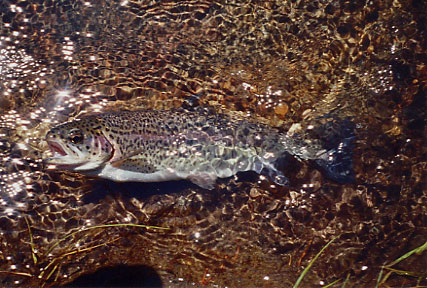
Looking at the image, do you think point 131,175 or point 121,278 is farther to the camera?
point 131,175

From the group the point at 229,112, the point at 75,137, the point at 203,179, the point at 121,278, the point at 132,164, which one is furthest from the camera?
the point at 229,112

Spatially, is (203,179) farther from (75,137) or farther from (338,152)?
(338,152)

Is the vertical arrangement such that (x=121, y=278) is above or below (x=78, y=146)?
below

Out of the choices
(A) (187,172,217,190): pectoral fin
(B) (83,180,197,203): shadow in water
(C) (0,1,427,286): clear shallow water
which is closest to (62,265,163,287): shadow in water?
(C) (0,1,427,286): clear shallow water

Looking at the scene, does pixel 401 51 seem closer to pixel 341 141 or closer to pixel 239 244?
pixel 341 141

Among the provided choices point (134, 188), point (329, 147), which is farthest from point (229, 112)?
point (134, 188)

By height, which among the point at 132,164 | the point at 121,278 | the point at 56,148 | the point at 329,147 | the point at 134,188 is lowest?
the point at 121,278

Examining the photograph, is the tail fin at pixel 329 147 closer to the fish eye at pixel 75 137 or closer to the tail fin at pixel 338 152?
the tail fin at pixel 338 152
